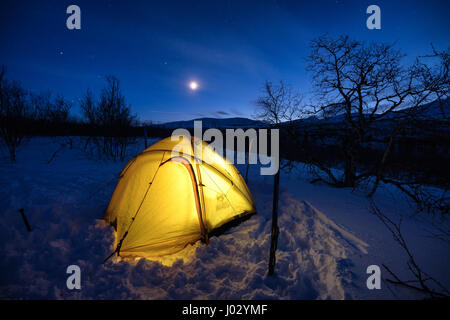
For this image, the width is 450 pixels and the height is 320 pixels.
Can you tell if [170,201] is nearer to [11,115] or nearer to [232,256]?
[232,256]

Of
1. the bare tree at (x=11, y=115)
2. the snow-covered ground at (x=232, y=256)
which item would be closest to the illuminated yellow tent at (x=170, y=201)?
the snow-covered ground at (x=232, y=256)

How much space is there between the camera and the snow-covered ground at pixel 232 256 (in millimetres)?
2107

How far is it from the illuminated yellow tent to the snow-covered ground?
29cm

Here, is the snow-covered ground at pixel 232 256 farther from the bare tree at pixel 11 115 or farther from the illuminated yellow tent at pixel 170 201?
the bare tree at pixel 11 115

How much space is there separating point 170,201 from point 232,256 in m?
1.50

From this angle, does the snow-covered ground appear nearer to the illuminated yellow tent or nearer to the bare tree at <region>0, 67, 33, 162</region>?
the illuminated yellow tent

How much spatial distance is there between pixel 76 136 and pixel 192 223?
17.9 meters

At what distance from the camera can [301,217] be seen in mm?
3795

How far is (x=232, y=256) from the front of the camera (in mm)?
2762

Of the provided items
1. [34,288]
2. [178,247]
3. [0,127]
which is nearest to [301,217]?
[178,247]

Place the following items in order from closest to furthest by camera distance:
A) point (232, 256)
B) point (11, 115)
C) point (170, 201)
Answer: point (232, 256) < point (170, 201) < point (11, 115)

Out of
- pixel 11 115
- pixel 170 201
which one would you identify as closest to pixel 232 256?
pixel 170 201

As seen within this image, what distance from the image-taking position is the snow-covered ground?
211cm
